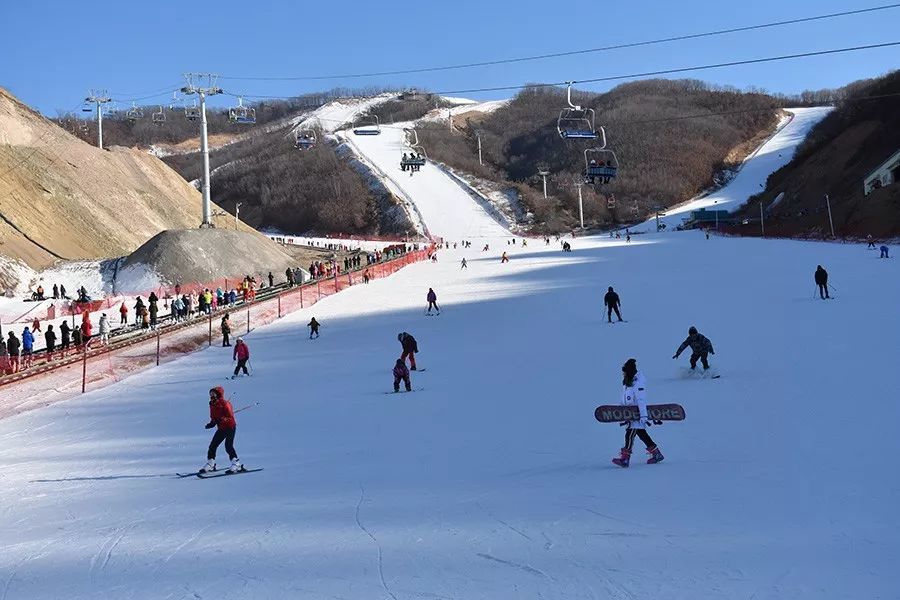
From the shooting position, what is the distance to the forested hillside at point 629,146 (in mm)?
117812

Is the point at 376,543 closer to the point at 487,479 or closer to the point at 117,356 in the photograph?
the point at 487,479

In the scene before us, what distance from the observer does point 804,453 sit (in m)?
9.31

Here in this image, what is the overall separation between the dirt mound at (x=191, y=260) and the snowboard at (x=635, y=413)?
3646 cm

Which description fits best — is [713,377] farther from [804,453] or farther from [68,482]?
[68,482]

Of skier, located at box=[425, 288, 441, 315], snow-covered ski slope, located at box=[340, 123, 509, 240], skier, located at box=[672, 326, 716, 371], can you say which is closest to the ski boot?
skier, located at box=[672, 326, 716, 371]

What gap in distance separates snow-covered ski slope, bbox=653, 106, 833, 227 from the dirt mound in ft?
188

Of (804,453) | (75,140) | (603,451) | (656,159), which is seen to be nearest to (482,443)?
(603,451)

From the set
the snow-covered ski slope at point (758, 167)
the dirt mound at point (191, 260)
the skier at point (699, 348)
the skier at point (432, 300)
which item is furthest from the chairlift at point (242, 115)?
the snow-covered ski slope at point (758, 167)

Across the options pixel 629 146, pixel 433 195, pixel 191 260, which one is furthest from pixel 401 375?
pixel 629 146

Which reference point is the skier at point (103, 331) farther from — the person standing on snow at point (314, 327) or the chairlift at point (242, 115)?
the chairlift at point (242, 115)

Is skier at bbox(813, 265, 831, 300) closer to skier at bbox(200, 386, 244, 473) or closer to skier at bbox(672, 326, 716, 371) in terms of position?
skier at bbox(672, 326, 716, 371)

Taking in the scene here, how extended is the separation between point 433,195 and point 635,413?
108 m

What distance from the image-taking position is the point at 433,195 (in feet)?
383

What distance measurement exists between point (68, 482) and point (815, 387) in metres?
10.6
